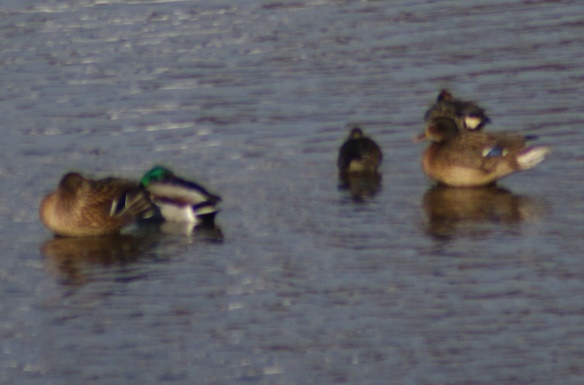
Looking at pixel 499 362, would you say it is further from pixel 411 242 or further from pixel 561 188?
pixel 561 188

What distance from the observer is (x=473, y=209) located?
44.2ft

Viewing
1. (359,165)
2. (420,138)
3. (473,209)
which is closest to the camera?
(473,209)

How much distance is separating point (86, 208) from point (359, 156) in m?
2.83

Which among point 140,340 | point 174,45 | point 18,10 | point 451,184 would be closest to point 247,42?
point 174,45

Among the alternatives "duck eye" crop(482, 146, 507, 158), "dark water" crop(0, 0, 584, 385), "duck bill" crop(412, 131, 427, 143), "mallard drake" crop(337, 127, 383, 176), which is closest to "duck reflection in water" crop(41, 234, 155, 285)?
"dark water" crop(0, 0, 584, 385)

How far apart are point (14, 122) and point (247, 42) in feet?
14.5

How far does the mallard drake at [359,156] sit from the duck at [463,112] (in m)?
1.19

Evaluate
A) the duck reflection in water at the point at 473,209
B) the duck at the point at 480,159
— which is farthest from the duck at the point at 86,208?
the duck at the point at 480,159

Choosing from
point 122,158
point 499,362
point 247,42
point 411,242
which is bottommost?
point 499,362

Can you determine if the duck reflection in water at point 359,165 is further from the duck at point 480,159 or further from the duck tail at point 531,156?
the duck tail at point 531,156

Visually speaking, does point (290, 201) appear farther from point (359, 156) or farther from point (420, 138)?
point (420, 138)

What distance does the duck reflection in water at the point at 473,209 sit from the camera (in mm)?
12727

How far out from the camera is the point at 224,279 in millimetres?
11453

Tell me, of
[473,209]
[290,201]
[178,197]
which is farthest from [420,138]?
[178,197]
